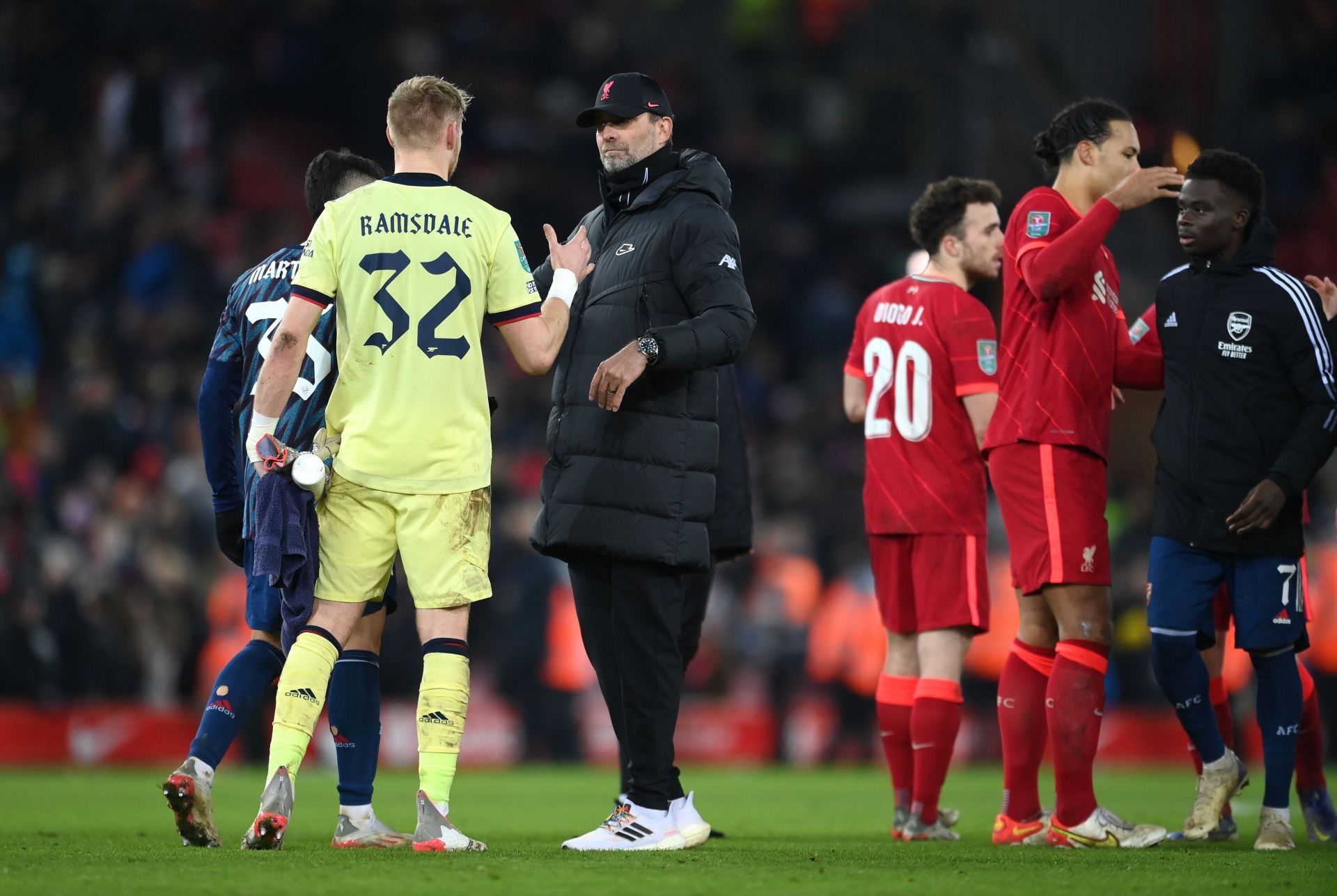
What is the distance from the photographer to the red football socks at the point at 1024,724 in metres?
5.87

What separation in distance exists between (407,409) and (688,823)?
5.68 ft

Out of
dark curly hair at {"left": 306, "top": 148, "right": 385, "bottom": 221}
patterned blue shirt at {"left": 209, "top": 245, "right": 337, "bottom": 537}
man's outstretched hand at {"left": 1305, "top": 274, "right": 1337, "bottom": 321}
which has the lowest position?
patterned blue shirt at {"left": 209, "top": 245, "right": 337, "bottom": 537}

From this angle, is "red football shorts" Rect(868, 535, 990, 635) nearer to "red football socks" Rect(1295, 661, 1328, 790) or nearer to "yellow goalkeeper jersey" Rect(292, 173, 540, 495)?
"red football socks" Rect(1295, 661, 1328, 790)

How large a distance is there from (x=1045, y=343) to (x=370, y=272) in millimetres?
2363

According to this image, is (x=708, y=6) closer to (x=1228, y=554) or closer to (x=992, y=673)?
(x=992, y=673)

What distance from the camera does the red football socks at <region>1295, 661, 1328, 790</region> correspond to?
617cm

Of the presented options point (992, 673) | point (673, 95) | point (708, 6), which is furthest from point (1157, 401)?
point (708, 6)

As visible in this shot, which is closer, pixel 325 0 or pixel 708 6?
pixel 325 0

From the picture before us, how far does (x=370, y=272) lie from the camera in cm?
518

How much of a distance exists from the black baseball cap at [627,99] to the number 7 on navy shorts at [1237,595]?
2354 millimetres

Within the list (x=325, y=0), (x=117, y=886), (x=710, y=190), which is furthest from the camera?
(x=325, y=0)

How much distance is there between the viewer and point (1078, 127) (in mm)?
5969

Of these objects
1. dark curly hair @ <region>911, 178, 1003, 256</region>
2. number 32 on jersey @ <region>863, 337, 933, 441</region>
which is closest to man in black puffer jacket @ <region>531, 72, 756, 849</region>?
number 32 on jersey @ <region>863, 337, 933, 441</region>

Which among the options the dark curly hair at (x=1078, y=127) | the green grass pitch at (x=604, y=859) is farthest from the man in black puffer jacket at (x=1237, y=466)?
the green grass pitch at (x=604, y=859)
